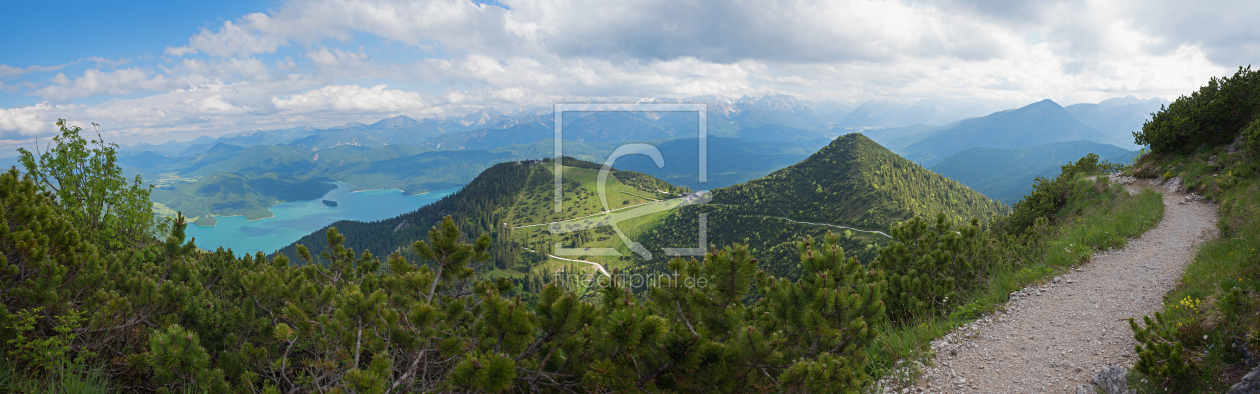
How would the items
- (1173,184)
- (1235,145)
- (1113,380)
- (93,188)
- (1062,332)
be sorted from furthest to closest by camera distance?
(1173,184) < (1235,145) < (93,188) < (1062,332) < (1113,380)

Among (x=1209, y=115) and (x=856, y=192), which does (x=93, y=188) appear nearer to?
(x=1209, y=115)

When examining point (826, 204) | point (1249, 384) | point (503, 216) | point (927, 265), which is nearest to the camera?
point (1249, 384)

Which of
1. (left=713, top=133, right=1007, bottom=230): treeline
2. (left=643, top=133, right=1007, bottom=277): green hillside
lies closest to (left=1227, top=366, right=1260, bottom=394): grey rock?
(left=643, top=133, right=1007, bottom=277): green hillside

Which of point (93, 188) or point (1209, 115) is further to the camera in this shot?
point (1209, 115)

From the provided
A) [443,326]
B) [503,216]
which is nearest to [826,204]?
[503,216]

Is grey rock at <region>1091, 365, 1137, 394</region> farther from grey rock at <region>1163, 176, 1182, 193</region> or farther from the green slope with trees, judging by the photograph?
grey rock at <region>1163, 176, 1182, 193</region>
